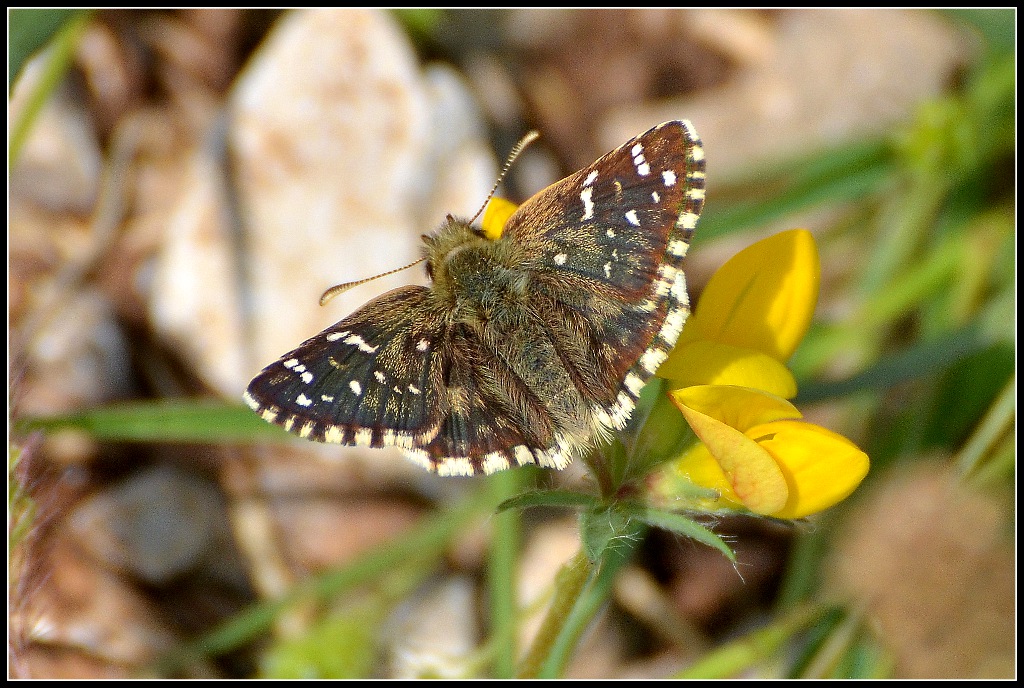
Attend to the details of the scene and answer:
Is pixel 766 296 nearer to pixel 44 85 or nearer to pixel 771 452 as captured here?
pixel 771 452

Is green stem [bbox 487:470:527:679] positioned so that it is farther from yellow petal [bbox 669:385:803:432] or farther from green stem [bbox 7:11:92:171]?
green stem [bbox 7:11:92:171]

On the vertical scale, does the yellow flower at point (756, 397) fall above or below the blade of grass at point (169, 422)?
below

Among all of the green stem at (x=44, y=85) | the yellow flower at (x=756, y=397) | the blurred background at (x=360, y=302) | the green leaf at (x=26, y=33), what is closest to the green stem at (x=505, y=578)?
the blurred background at (x=360, y=302)

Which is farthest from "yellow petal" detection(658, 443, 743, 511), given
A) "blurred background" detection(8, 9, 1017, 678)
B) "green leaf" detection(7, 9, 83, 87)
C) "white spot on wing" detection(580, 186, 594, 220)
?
"green leaf" detection(7, 9, 83, 87)

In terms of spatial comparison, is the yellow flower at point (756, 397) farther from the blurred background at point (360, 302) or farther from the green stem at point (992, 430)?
the green stem at point (992, 430)

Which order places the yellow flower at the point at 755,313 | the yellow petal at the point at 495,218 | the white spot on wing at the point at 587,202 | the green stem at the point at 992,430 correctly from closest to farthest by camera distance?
the yellow flower at the point at 755,313 < the white spot on wing at the point at 587,202 < the yellow petal at the point at 495,218 < the green stem at the point at 992,430

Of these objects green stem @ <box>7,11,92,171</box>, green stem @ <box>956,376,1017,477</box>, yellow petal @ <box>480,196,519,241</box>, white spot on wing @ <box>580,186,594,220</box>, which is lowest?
green stem @ <box>956,376,1017,477</box>
